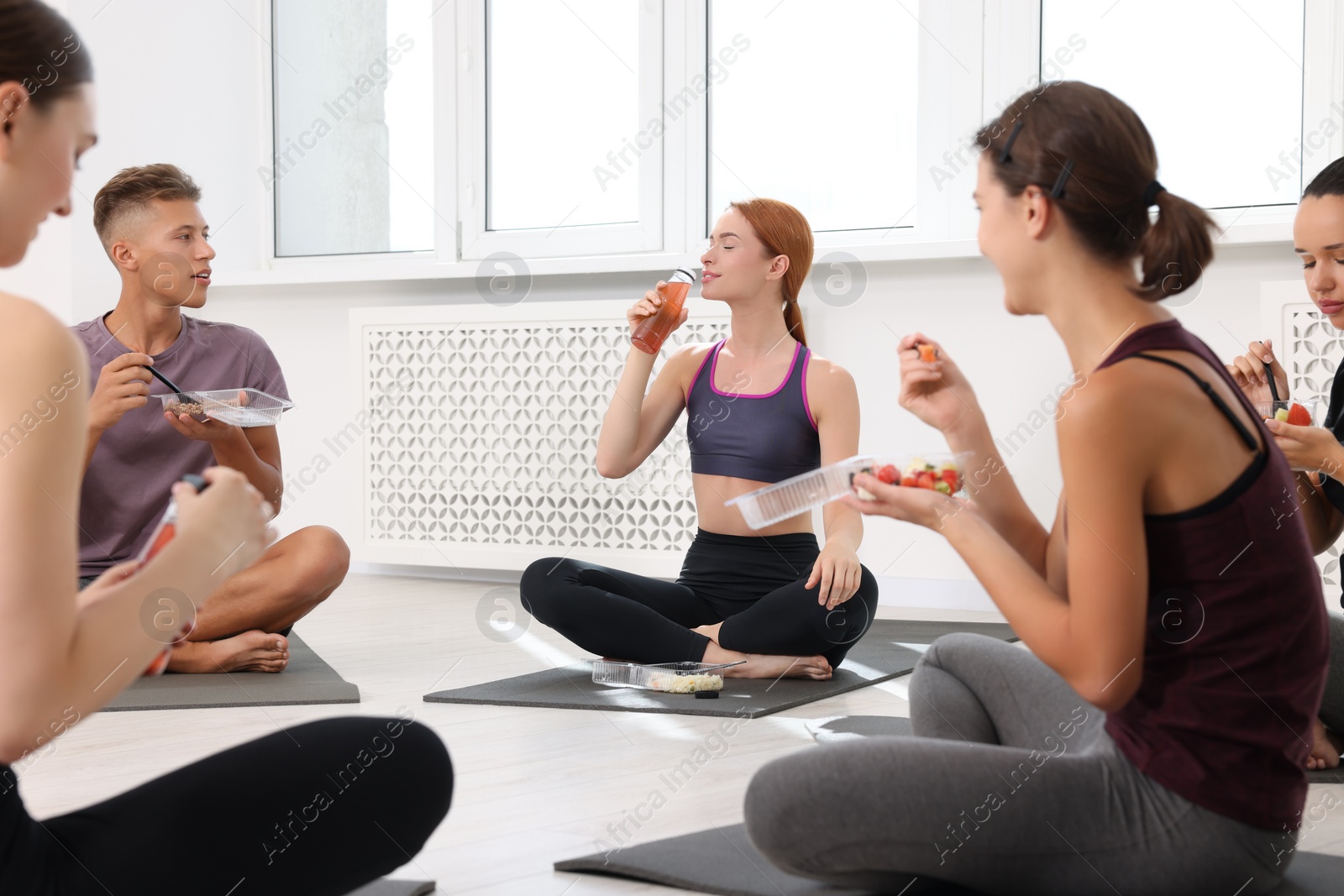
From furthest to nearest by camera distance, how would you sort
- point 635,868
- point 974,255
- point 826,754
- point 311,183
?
point 311,183, point 974,255, point 635,868, point 826,754

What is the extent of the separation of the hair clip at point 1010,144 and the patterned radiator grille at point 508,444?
2375 millimetres

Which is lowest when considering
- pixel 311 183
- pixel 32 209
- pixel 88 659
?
pixel 88 659

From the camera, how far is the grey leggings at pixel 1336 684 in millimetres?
1662

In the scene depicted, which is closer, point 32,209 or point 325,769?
point 32,209

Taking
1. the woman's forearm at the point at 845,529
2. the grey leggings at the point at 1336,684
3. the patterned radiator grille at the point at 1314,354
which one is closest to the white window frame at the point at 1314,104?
the patterned radiator grille at the point at 1314,354

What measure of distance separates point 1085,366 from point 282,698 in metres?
1.54

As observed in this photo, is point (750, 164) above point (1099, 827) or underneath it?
above

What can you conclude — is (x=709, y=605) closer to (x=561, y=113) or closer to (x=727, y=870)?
(x=727, y=870)

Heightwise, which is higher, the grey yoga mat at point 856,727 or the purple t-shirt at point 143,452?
the purple t-shirt at point 143,452

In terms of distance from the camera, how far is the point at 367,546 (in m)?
4.04

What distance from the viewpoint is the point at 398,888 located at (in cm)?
129

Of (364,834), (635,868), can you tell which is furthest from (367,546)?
(364,834)

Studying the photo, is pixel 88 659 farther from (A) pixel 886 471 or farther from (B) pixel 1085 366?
(B) pixel 1085 366

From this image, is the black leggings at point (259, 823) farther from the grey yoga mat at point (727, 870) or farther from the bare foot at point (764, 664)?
the bare foot at point (764, 664)
